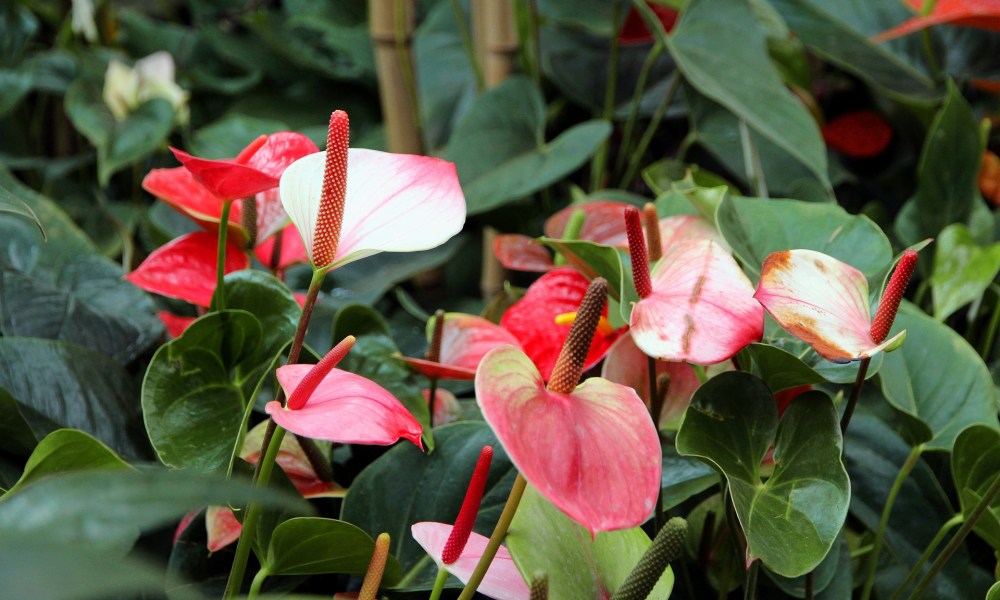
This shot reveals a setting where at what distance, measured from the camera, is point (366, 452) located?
1.66 ft

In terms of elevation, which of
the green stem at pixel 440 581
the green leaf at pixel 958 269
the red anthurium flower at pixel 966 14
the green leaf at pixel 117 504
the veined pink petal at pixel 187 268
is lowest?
the green leaf at pixel 958 269

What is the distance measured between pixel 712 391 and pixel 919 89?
0.65 meters

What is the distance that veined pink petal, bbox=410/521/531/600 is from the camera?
1.12 feet

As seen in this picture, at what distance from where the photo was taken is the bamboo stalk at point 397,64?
815 mm

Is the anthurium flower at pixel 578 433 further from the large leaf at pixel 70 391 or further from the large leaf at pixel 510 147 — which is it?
the large leaf at pixel 510 147

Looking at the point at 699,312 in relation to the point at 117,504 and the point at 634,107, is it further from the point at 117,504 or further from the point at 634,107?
the point at 634,107

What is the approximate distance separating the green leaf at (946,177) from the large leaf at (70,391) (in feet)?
2.02

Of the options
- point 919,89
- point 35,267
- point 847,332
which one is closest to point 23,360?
point 35,267

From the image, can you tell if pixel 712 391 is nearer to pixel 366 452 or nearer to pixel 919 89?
pixel 366 452

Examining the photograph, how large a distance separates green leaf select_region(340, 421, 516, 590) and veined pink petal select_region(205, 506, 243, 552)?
0.17ft

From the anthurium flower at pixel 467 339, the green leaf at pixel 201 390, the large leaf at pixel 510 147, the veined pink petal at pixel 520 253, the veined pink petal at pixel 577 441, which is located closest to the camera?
the veined pink petal at pixel 577 441

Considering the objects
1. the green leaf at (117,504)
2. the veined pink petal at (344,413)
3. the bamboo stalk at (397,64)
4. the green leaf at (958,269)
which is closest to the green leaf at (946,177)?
the green leaf at (958,269)

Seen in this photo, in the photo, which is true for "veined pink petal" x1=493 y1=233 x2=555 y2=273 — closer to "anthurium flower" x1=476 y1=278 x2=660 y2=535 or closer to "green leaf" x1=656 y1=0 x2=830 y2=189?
"green leaf" x1=656 y1=0 x2=830 y2=189

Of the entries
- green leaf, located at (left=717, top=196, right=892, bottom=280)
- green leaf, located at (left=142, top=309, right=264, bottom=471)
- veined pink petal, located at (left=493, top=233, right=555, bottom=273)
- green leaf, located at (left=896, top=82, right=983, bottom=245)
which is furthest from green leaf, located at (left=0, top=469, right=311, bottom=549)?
green leaf, located at (left=896, top=82, right=983, bottom=245)
